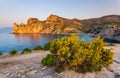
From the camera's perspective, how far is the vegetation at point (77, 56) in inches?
643

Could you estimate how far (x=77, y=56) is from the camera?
52.9 feet

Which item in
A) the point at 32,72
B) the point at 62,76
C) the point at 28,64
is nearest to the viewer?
the point at 62,76

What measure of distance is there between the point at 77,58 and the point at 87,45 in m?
2.26

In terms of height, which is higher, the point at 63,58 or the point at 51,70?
the point at 63,58

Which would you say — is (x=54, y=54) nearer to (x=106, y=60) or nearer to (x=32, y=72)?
(x=32, y=72)

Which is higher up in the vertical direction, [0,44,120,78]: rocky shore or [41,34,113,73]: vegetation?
[41,34,113,73]: vegetation

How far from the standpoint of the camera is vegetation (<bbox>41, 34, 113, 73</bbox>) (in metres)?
16.3

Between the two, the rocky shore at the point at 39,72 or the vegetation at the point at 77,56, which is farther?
the vegetation at the point at 77,56

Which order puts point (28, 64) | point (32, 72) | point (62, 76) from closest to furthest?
point (62, 76), point (32, 72), point (28, 64)

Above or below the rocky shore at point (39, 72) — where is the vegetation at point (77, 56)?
above

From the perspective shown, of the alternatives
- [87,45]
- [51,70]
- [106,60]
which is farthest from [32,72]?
[106,60]

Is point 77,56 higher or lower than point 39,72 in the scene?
higher

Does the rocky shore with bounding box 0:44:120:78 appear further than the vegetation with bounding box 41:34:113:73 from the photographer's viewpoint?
No

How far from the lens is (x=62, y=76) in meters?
15.5
